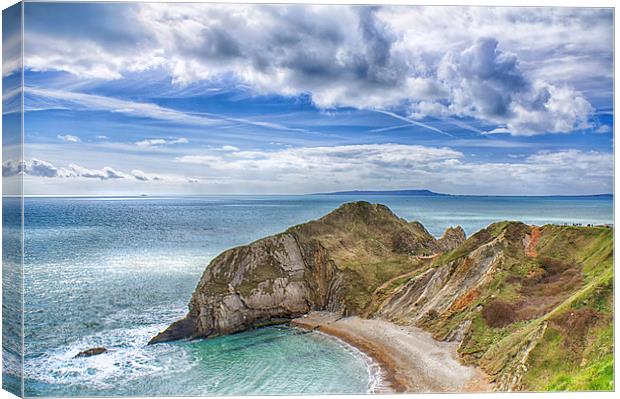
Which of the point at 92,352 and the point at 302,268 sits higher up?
the point at 302,268

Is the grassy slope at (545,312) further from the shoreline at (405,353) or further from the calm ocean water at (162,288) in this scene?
the calm ocean water at (162,288)

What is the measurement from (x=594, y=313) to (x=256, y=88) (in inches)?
390

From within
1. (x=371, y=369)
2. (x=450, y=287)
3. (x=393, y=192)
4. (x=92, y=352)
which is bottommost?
(x=371, y=369)

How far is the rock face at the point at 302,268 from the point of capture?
64.4 ft

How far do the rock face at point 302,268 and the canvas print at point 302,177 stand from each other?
0.70 meters

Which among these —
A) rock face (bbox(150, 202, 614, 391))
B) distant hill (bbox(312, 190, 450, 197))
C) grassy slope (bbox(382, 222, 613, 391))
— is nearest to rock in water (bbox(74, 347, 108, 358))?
rock face (bbox(150, 202, 614, 391))

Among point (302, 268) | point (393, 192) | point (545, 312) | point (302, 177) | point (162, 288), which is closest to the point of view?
point (545, 312)

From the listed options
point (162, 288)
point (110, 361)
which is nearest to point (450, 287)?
point (162, 288)

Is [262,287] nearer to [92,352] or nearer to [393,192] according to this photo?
[393,192]

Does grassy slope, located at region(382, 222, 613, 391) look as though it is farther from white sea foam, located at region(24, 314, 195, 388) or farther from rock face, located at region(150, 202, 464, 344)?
white sea foam, located at region(24, 314, 195, 388)

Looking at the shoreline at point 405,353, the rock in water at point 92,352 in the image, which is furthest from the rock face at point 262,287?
the rock in water at point 92,352

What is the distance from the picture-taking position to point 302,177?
16531mm

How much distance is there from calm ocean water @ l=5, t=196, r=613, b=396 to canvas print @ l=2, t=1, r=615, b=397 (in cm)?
8

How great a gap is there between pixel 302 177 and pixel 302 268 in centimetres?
560
